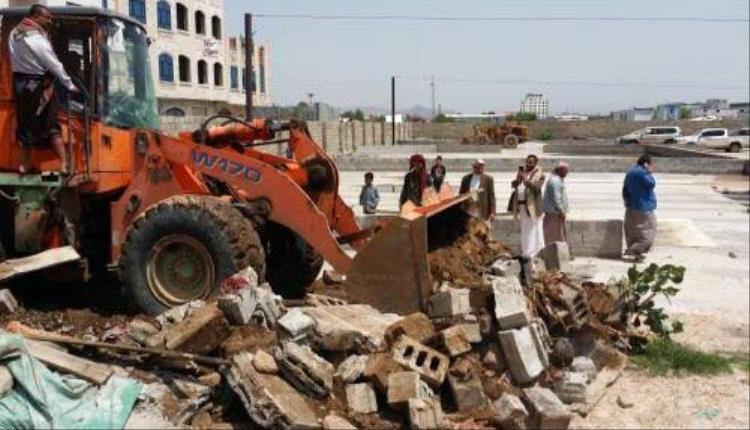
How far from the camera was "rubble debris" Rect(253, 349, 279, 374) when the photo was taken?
5020 mm

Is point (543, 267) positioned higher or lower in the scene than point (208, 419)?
higher

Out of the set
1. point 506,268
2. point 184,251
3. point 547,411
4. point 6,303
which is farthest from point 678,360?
point 6,303

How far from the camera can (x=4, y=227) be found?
715 centimetres

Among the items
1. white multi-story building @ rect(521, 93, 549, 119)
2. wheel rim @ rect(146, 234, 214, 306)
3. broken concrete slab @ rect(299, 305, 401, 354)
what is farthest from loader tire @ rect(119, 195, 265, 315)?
white multi-story building @ rect(521, 93, 549, 119)

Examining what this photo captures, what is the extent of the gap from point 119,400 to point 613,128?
235 ft

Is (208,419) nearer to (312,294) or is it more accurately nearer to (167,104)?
(312,294)

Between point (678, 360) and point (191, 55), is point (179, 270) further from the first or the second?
point (191, 55)

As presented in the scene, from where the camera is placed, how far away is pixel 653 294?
7094 mm

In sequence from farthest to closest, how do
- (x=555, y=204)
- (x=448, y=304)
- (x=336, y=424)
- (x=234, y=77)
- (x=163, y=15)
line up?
1. (x=234, y=77)
2. (x=163, y=15)
3. (x=555, y=204)
4. (x=448, y=304)
5. (x=336, y=424)

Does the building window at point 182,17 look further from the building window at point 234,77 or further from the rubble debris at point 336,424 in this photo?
the rubble debris at point 336,424

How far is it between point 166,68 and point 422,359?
2014 inches

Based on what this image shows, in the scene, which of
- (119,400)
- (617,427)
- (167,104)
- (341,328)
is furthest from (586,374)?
(167,104)

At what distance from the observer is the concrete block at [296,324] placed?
17.5 ft

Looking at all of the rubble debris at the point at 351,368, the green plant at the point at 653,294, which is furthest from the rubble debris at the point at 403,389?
the green plant at the point at 653,294
